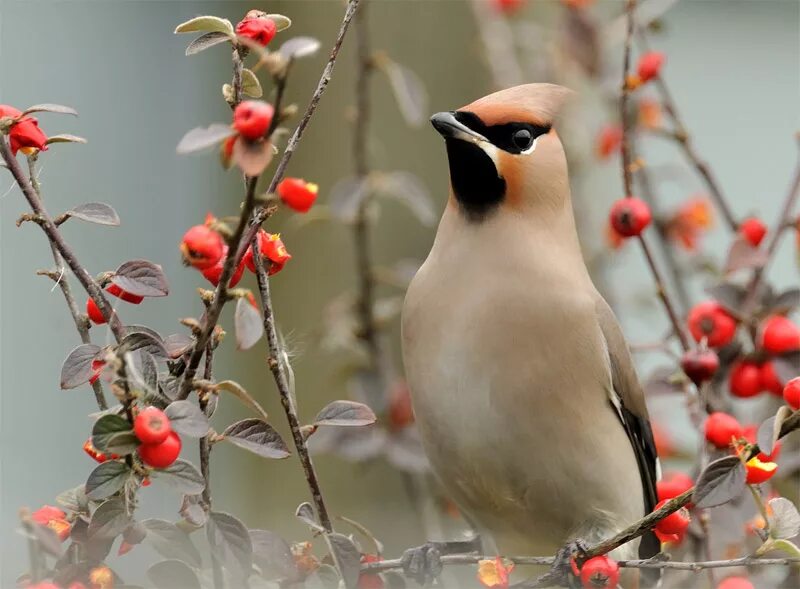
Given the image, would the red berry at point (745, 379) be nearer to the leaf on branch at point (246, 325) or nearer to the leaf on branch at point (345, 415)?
the leaf on branch at point (345, 415)

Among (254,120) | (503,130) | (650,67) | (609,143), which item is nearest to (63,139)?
(254,120)

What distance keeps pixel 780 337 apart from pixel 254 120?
1.09 meters

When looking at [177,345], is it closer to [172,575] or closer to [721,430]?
[172,575]

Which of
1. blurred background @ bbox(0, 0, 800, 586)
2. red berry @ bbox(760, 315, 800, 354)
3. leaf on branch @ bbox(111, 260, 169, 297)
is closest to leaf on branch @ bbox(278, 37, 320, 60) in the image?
leaf on branch @ bbox(111, 260, 169, 297)

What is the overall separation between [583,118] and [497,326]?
3.75 feet

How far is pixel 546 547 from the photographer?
6.62ft

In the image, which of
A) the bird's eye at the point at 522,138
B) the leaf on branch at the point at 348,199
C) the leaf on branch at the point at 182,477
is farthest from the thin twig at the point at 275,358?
the leaf on branch at the point at 348,199

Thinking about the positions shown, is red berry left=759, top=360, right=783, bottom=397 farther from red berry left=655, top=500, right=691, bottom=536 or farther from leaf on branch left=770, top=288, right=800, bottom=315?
red berry left=655, top=500, right=691, bottom=536

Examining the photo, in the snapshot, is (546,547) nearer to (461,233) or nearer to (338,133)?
(461,233)

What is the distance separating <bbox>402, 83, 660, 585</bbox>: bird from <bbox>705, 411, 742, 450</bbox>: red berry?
29 centimetres

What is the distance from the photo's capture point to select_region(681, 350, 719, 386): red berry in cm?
171

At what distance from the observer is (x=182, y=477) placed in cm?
117

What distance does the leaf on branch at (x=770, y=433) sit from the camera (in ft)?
3.94

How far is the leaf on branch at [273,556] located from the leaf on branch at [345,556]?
0.05 metres
